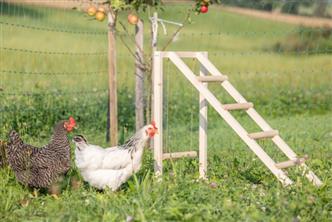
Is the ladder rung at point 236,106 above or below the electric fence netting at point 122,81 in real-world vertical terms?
above

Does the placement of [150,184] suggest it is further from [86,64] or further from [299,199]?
[86,64]

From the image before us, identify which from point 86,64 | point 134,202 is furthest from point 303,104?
point 134,202

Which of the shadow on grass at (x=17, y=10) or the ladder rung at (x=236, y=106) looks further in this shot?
the shadow on grass at (x=17, y=10)

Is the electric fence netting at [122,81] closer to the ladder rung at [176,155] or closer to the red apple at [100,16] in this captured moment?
the red apple at [100,16]

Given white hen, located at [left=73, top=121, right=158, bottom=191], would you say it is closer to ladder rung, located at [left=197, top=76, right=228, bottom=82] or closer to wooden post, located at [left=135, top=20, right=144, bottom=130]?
ladder rung, located at [left=197, top=76, right=228, bottom=82]

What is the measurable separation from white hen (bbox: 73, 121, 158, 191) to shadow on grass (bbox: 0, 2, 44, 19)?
4.14m

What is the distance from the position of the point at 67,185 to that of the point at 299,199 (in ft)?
7.37

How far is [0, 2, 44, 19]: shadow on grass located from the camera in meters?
11.8

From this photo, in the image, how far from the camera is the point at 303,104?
14.7 m

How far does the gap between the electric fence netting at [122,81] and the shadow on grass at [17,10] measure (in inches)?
0.7

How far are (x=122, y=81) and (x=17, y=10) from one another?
3231 mm

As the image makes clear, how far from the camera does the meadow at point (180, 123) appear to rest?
6430mm

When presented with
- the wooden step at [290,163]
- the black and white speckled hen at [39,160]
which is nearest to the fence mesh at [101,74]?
the black and white speckled hen at [39,160]

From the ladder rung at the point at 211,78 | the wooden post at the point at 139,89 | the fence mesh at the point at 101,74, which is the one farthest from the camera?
the fence mesh at the point at 101,74
